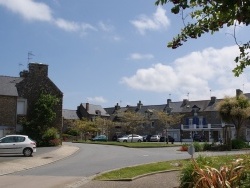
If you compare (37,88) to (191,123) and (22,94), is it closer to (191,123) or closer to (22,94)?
(22,94)

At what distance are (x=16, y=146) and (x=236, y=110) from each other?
20224mm

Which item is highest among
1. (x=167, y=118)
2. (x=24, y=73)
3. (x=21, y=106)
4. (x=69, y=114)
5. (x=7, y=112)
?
(x=24, y=73)

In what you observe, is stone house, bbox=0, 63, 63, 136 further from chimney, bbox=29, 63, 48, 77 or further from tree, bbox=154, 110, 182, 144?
tree, bbox=154, 110, 182, 144

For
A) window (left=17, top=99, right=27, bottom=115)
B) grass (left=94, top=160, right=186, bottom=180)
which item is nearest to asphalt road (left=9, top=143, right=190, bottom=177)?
grass (left=94, top=160, right=186, bottom=180)

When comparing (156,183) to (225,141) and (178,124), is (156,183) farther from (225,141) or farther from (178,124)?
(178,124)

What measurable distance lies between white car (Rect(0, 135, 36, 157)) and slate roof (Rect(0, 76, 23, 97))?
15593mm

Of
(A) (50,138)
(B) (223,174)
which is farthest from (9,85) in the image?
(B) (223,174)

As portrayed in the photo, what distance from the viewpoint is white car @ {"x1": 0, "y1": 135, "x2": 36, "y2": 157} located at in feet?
92.4

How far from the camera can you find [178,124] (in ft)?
263

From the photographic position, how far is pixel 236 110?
37.4 metres

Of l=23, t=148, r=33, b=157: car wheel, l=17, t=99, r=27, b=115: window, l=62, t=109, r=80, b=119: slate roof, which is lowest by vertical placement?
l=23, t=148, r=33, b=157: car wheel

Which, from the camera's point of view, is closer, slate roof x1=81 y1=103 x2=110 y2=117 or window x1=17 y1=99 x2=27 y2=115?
window x1=17 y1=99 x2=27 y2=115

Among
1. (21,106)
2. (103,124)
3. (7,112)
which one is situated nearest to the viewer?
(7,112)

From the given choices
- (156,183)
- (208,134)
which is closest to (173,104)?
(208,134)
